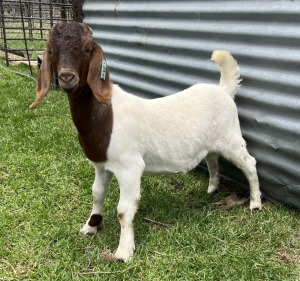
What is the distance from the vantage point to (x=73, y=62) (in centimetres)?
221

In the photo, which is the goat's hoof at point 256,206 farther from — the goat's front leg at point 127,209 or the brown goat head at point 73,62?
the brown goat head at point 73,62

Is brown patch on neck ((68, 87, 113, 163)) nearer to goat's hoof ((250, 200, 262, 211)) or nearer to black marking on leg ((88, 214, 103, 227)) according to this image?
black marking on leg ((88, 214, 103, 227))

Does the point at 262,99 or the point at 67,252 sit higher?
the point at 262,99

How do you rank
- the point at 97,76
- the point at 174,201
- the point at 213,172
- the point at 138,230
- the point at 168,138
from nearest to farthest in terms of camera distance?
1. the point at 97,76
2. the point at 168,138
3. the point at 138,230
4. the point at 174,201
5. the point at 213,172

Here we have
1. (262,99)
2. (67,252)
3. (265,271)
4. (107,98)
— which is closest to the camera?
(107,98)

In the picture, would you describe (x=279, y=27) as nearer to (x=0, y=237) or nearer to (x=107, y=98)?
(x=107, y=98)

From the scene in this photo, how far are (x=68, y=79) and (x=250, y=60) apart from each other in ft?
5.49

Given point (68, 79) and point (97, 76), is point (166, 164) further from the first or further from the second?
point (68, 79)

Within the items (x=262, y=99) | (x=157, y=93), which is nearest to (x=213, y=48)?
(x=262, y=99)

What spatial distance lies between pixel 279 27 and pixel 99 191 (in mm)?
1790

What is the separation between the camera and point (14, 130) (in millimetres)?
4793

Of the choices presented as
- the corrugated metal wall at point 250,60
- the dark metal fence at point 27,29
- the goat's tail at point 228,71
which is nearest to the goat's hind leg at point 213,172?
the corrugated metal wall at point 250,60

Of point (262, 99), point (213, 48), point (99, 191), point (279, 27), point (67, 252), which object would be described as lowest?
point (67, 252)

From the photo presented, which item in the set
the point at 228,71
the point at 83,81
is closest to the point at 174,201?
the point at 228,71
